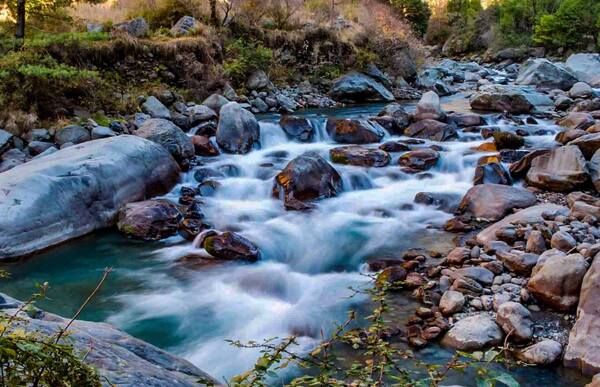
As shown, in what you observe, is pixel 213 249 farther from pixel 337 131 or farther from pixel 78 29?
pixel 78 29

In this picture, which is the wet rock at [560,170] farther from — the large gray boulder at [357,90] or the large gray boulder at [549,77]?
the large gray boulder at [549,77]

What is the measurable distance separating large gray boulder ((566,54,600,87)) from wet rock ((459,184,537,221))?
46.9 ft

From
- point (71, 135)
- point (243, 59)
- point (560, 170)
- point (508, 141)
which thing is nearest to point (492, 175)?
point (560, 170)

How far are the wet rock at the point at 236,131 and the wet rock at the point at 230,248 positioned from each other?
4.54m

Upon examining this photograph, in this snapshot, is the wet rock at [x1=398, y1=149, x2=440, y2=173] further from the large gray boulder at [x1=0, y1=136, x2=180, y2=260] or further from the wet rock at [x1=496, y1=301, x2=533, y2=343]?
the wet rock at [x1=496, y1=301, x2=533, y2=343]

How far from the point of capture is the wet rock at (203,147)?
408 inches

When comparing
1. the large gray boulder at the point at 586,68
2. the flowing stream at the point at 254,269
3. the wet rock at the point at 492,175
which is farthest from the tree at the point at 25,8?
the large gray boulder at the point at 586,68

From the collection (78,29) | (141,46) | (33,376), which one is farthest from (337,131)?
(33,376)

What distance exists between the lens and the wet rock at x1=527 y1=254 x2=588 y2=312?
15.1ft

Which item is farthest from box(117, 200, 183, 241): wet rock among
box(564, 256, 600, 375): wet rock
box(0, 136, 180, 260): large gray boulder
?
box(564, 256, 600, 375): wet rock

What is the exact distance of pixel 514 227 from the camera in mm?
6223

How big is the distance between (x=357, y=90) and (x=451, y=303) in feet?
44.9

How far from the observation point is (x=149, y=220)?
277 inches

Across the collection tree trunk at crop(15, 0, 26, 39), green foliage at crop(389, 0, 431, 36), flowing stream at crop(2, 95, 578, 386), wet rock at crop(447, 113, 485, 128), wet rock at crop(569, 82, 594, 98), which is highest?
green foliage at crop(389, 0, 431, 36)
